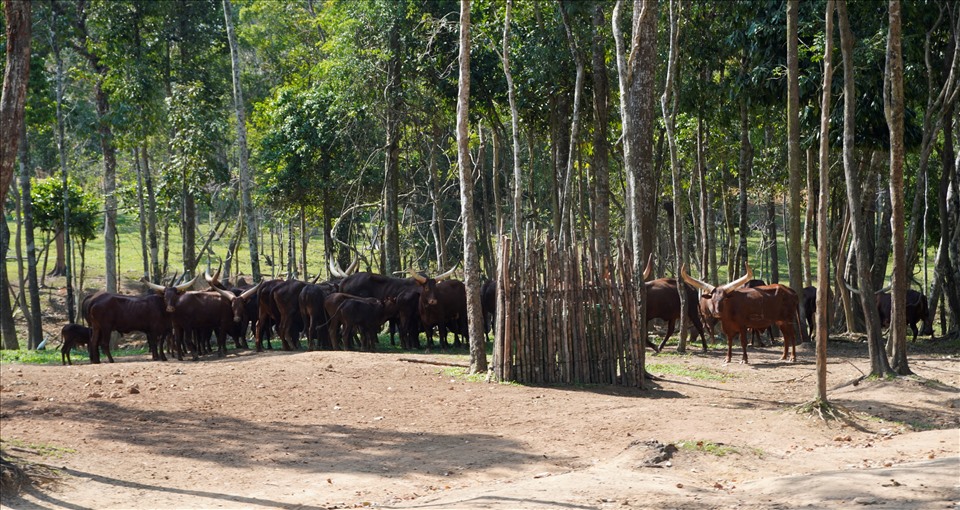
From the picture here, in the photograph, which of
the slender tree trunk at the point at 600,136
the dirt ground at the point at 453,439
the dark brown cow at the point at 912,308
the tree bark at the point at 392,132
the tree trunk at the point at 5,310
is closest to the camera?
the dirt ground at the point at 453,439

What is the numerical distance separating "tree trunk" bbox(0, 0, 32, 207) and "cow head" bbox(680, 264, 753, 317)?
11961 mm

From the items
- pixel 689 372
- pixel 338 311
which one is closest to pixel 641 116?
pixel 689 372

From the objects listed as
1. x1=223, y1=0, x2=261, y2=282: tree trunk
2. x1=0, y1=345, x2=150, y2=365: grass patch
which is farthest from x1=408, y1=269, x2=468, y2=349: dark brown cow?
x1=0, y1=345, x2=150, y2=365: grass patch

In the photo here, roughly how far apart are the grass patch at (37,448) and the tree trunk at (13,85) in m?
2.30

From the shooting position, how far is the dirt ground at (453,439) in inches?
335

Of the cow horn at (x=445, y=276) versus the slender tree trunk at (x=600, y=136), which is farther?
the cow horn at (x=445, y=276)

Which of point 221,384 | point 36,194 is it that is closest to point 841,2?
point 221,384

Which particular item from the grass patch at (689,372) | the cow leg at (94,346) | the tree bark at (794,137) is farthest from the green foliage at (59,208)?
the tree bark at (794,137)

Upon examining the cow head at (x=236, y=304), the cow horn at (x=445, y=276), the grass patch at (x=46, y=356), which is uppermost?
the cow horn at (x=445, y=276)

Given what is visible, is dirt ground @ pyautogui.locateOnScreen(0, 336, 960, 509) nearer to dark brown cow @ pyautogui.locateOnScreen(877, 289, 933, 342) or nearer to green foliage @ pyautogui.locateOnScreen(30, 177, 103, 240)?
dark brown cow @ pyautogui.locateOnScreen(877, 289, 933, 342)

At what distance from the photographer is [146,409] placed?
1184cm

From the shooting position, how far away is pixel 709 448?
10.3 meters

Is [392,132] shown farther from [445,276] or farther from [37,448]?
[37,448]

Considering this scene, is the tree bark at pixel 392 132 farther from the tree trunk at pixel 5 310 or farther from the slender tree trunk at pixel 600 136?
the tree trunk at pixel 5 310
